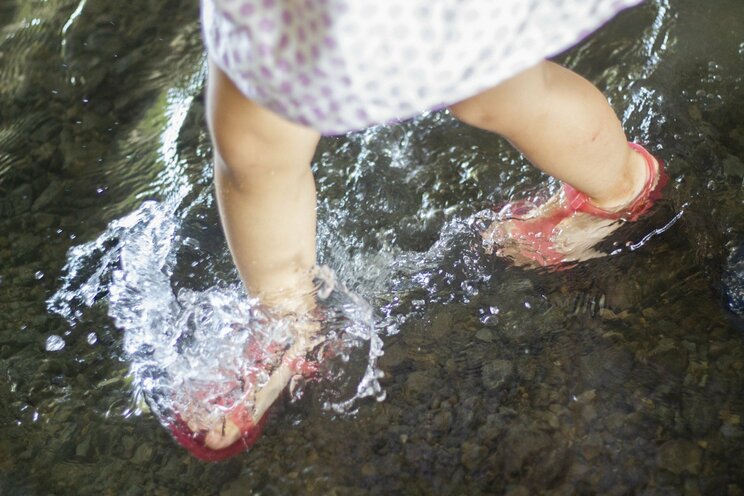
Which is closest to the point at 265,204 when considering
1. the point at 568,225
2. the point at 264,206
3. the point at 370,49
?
the point at 264,206

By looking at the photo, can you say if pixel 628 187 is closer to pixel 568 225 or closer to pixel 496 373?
pixel 568 225

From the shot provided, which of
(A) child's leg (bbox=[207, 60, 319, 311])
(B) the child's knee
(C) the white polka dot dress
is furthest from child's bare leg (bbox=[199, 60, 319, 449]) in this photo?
(B) the child's knee

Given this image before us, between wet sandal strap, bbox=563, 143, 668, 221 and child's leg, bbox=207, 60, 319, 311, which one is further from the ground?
child's leg, bbox=207, 60, 319, 311

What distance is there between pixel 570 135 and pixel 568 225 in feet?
0.74

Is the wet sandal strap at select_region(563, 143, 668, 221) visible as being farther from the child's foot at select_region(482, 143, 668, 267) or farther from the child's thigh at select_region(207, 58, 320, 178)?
the child's thigh at select_region(207, 58, 320, 178)

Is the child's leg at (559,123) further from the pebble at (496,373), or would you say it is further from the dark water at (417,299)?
the pebble at (496,373)

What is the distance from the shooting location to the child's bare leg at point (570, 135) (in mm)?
1082

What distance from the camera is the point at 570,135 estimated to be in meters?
1.15

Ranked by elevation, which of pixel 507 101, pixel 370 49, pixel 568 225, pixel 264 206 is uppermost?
→ pixel 370 49

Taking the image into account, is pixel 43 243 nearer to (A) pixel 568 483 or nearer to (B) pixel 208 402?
(B) pixel 208 402

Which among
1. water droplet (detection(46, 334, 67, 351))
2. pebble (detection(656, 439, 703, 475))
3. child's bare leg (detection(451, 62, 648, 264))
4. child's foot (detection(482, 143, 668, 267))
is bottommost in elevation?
water droplet (detection(46, 334, 67, 351))

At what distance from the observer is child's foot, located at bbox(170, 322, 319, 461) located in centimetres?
121

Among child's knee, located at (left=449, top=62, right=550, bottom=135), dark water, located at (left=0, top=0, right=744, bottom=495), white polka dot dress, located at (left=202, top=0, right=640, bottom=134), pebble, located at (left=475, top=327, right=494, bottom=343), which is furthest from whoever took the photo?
pebble, located at (left=475, top=327, right=494, bottom=343)

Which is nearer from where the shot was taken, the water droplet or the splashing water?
the splashing water
